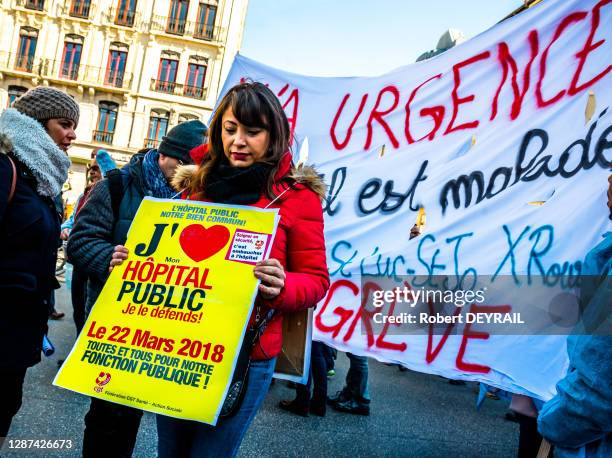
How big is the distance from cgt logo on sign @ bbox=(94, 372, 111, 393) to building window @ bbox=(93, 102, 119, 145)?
2837cm

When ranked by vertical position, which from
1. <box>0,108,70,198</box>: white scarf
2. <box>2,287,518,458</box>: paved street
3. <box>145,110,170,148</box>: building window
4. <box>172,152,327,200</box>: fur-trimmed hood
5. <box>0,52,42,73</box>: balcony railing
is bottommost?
<box>2,287,518,458</box>: paved street

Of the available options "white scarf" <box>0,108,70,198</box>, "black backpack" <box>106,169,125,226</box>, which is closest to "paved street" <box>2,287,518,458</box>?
"black backpack" <box>106,169,125,226</box>

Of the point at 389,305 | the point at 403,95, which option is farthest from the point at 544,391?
the point at 403,95

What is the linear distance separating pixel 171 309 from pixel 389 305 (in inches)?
68.7

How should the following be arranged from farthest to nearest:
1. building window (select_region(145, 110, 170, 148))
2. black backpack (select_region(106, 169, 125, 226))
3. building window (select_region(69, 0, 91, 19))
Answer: building window (select_region(69, 0, 91, 19))
building window (select_region(145, 110, 170, 148))
black backpack (select_region(106, 169, 125, 226))

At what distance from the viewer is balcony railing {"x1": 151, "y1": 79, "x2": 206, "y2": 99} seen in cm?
2795

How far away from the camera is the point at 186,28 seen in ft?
92.7

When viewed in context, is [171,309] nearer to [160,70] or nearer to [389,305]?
[389,305]

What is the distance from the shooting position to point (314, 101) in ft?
13.0

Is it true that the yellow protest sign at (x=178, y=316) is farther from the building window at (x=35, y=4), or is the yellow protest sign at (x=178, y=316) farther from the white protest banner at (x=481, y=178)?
the building window at (x=35, y=4)

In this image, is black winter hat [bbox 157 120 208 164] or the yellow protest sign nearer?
the yellow protest sign

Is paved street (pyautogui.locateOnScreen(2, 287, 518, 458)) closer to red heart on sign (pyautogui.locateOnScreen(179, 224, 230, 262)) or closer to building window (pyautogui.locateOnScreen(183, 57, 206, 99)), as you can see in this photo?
red heart on sign (pyautogui.locateOnScreen(179, 224, 230, 262))

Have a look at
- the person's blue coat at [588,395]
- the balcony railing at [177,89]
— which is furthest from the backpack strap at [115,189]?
the balcony railing at [177,89]

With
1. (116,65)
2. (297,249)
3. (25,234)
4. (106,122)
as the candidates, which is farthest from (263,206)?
(116,65)
